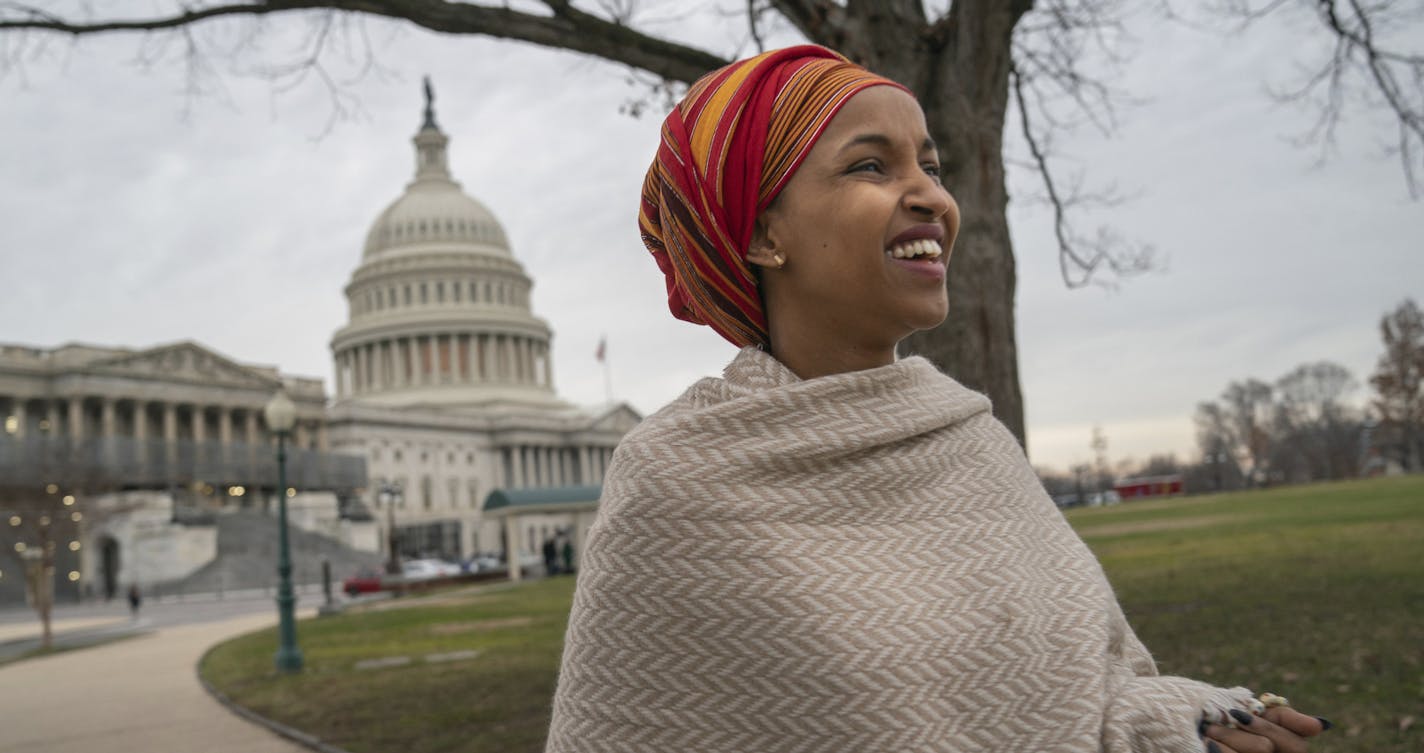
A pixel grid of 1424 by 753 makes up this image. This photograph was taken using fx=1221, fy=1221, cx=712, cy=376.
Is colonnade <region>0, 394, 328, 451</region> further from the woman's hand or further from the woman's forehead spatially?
the woman's hand

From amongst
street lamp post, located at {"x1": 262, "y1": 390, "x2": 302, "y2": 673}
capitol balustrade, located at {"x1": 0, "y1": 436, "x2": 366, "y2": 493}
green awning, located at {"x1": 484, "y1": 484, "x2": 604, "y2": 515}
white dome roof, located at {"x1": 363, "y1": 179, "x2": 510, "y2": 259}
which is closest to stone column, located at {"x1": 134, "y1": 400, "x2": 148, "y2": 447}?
capitol balustrade, located at {"x1": 0, "y1": 436, "x2": 366, "y2": 493}

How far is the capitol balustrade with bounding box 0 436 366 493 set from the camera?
163 ft

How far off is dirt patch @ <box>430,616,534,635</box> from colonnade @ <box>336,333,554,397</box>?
81.8 meters

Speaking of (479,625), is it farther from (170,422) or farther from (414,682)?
(170,422)

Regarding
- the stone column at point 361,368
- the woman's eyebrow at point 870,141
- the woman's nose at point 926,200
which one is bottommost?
the woman's nose at point 926,200

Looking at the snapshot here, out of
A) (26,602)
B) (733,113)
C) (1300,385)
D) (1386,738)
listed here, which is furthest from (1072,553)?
(1300,385)

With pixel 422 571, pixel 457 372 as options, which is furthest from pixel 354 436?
pixel 422 571

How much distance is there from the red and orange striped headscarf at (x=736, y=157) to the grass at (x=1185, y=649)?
5742 mm

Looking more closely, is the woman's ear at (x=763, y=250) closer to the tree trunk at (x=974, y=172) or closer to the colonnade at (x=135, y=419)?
the tree trunk at (x=974, y=172)

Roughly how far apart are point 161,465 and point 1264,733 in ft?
237

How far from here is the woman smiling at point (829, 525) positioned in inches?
66.1

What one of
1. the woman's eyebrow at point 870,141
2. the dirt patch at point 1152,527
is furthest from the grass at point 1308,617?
the dirt patch at point 1152,527

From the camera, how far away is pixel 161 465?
219 ft

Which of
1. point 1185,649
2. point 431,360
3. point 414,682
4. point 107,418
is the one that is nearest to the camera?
point 1185,649
